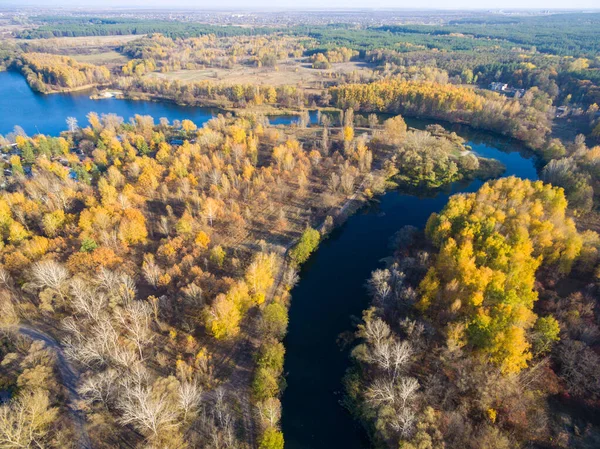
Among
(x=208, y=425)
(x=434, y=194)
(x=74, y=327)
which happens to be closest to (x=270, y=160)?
(x=434, y=194)

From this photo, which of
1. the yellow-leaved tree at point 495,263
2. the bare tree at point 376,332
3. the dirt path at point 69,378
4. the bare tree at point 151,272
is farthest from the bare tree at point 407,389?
the bare tree at point 151,272

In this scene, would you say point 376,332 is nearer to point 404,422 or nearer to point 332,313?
point 404,422

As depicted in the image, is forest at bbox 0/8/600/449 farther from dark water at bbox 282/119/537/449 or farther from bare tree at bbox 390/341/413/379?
dark water at bbox 282/119/537/449

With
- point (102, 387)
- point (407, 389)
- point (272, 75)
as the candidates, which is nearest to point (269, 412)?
point (407, 389)

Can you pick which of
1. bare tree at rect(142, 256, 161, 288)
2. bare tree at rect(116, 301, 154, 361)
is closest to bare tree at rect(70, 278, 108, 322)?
bare tree at rect(116, 301, 154, 361)

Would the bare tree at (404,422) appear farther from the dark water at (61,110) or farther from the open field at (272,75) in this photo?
the open field at (272,75)

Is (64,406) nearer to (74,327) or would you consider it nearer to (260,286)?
(74,327)
